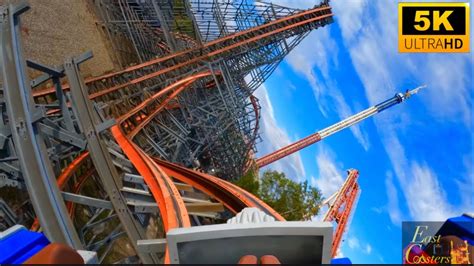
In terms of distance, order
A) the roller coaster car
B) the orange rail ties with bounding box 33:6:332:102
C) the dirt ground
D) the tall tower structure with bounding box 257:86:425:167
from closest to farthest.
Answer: the roller coaster car
the orange rail ties with bounding box 33:6:332:102
the dirt ground
the tall tower structure with bounding box 257:86:425:167

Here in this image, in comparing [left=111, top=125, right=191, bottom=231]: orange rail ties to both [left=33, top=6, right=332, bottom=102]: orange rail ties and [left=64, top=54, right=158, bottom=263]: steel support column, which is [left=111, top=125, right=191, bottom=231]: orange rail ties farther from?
[left=33, top=6, right=332, bottom=102]: orange rail ties

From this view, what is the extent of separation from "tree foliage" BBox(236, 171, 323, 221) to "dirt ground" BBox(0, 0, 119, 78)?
982 centimetres

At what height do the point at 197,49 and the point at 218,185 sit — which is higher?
the point at 197,49

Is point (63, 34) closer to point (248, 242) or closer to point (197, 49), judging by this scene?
point (197, 49)

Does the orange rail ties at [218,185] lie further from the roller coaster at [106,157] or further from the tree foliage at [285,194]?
the tree foliage at [285,194]

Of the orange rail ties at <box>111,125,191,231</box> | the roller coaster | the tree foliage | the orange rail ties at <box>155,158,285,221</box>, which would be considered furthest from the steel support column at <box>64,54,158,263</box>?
the tree foliage

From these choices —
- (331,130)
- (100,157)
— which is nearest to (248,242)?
(100,157)

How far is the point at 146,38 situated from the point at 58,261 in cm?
2434

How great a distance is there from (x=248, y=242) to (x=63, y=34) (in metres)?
16.9

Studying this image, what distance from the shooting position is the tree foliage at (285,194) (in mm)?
22828

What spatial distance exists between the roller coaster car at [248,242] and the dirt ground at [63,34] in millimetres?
12364

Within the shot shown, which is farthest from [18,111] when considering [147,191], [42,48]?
[42,48]

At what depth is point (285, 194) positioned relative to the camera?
2430cm

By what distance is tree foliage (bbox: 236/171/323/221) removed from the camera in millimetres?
22828
